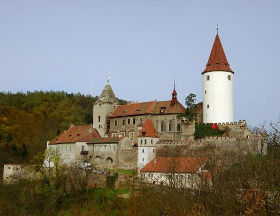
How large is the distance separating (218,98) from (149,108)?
10.6 m

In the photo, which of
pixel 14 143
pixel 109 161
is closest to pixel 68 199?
pixel 109 161

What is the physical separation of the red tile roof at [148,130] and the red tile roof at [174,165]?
13.0ft

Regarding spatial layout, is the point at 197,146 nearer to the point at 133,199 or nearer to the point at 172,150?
the point at 172,150

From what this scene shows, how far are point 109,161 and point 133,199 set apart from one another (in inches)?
454

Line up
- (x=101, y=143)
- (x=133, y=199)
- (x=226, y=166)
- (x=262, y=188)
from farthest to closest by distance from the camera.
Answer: (x=101, y=143)
(x=133, y=199)
(x=226, y=166)
(x=262, y=188)

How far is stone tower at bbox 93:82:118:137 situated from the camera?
2549 inches

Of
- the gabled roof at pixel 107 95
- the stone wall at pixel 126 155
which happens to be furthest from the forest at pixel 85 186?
the gabled roof at pixel 107 95

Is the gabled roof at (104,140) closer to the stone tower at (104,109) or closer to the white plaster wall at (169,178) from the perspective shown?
the stone tower at (104,109)

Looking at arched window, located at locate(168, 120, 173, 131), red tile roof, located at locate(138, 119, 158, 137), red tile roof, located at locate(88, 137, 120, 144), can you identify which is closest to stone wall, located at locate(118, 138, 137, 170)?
red tile roof, located at locate(88, 137, 120, 144)

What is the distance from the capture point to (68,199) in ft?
168

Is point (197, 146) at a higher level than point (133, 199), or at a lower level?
higher

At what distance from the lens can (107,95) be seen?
66.0m

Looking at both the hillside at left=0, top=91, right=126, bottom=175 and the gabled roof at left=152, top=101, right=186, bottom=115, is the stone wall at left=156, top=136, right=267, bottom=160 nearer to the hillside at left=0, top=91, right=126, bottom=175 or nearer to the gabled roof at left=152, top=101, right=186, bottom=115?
the gabled roof at left=152, top=101, right=186, bottom=115

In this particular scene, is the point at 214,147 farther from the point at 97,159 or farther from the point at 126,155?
the point at 97,159
